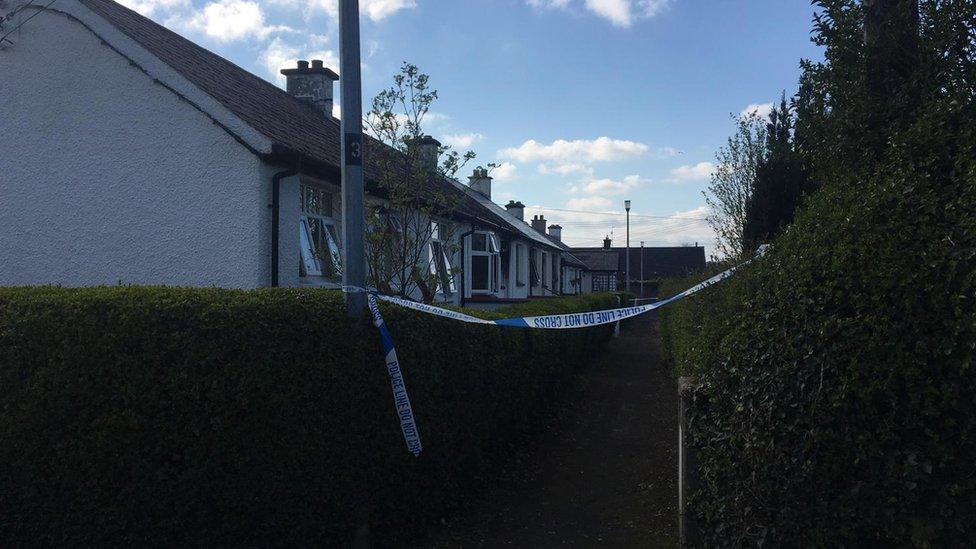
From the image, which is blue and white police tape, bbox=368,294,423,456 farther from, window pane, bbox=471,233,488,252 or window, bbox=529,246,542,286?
window, bbox=529,246,542,286

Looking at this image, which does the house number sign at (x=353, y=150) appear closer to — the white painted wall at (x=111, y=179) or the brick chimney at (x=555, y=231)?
the white painted wall at (x=111, y=179)

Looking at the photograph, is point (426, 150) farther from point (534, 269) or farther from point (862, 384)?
point (534, 269)

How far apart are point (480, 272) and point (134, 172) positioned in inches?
461

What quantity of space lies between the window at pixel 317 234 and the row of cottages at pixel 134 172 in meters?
0.04

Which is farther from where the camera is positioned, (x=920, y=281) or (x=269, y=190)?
(x=269, y=190)

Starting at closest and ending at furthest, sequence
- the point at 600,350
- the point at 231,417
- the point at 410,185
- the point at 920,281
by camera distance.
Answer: the point at 920,281
the point at 231,417
the point at 410,185
the point at 600,350

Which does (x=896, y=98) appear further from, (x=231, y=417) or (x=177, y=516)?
(x=177, y=516)

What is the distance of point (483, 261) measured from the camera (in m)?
19.8

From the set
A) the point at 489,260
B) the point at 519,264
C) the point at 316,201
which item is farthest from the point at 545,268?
the point at 316,201

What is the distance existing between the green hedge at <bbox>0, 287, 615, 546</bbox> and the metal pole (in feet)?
1.40

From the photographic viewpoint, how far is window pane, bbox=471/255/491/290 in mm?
19391

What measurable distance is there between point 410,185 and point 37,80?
5.30m

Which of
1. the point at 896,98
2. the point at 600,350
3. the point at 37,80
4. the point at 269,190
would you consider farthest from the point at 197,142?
the point at 600,350

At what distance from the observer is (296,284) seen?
9.16 m
